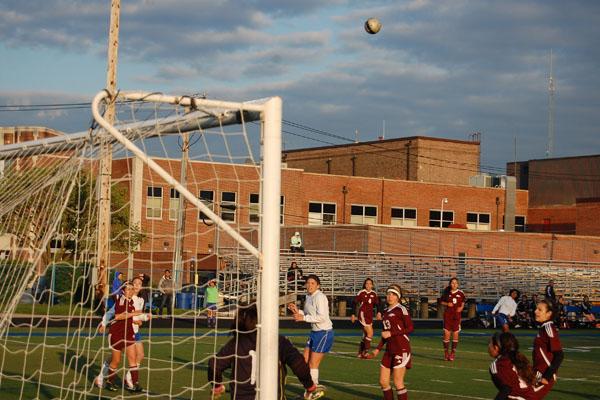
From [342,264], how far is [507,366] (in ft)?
110

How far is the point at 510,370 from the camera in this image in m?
9.98

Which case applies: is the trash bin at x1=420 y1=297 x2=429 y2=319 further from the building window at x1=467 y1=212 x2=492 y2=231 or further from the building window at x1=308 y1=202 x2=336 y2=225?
the building window at x1=467 y1=212 x2=492 y2=231

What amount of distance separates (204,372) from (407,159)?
57002mm

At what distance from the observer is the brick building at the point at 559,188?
7556 cm

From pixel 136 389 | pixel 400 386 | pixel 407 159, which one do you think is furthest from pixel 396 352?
pixel 407 159

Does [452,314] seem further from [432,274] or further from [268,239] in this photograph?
[432,274]

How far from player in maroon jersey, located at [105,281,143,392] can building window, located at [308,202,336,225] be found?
1780 inches

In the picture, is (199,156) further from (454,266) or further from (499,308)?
(454,266)

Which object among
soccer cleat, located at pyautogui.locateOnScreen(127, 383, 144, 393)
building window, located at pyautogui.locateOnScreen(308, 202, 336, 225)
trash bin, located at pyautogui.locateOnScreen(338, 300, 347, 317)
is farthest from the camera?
building window, located at pyautogui.locateOnScreen(308, 202, 336, 225)

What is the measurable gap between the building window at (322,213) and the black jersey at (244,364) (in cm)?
5123

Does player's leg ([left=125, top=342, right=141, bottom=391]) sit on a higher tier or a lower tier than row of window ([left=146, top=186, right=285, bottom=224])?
lower

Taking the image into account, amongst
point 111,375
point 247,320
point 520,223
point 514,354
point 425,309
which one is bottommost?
point 425,309

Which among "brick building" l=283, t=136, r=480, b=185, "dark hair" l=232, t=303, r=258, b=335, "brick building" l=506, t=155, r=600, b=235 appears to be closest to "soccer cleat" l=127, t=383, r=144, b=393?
"dark hair" l=232, t=303, r=258, b=335

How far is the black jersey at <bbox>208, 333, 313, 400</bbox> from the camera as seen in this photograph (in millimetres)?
9312
